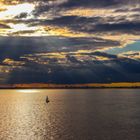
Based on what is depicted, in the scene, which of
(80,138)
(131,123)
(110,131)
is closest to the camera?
(80,138)

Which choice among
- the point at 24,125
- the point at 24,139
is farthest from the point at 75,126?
the point at 24,139

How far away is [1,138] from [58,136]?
15.4 metres

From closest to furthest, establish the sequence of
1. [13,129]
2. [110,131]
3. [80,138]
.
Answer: [80,138], [110,131], [13,129]

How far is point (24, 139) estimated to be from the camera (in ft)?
326

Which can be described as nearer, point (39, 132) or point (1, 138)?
point (1, 138)

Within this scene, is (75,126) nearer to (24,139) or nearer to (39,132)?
(39,132)

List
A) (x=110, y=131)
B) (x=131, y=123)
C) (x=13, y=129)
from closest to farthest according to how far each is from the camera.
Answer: (x=110, y=131) < (x=13, y=129) < (x=131, y=123)

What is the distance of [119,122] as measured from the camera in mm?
134250

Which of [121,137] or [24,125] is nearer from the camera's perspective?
[121,137]

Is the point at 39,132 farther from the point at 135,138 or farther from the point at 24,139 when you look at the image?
the point at 135,138

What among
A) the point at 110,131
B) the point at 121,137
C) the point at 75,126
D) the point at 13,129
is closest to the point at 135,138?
the point at 121,137

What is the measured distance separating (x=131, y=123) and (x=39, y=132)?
3582cm

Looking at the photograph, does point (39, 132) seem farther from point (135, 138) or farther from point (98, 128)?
point (135, 138)

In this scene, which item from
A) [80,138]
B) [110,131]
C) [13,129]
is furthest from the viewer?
[13,129]
